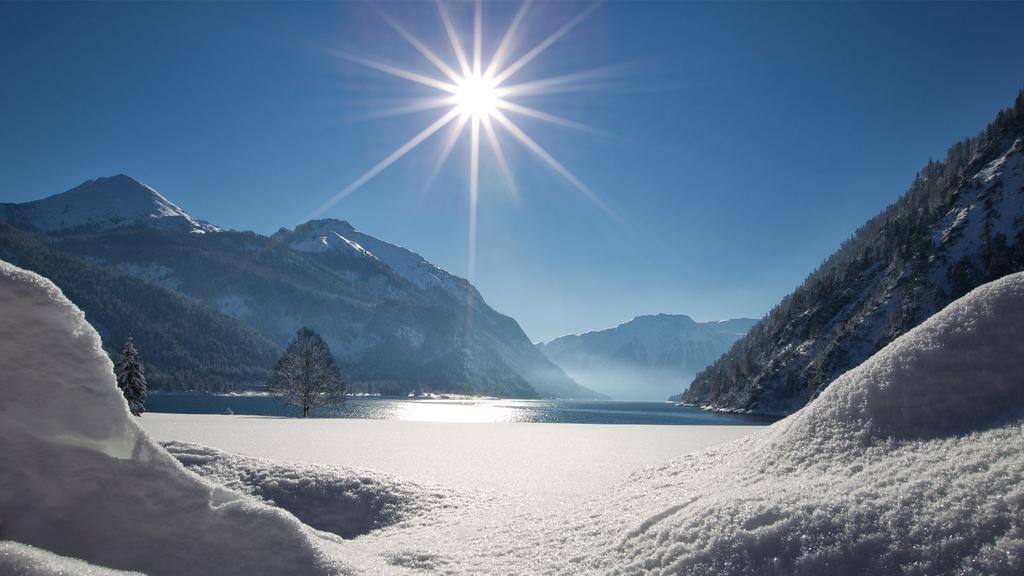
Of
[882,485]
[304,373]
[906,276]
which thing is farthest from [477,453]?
[906,276]

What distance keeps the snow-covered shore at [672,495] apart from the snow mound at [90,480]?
0.01 metres

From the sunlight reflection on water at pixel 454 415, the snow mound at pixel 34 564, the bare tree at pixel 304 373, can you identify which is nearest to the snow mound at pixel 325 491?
the snow mound at pixel 34 564

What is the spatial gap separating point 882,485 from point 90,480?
7107 mm

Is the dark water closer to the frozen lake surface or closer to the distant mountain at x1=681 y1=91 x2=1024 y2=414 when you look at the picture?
the distant mountain at x1=681 y1=91 x2=1024 y2=414

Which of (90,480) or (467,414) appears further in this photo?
(467,414)

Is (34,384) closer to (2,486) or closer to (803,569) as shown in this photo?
(2,486)

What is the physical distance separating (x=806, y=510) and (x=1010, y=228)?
126981 millimetres

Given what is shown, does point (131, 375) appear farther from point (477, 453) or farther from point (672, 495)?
point (672, 495)

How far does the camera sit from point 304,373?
44.2 m

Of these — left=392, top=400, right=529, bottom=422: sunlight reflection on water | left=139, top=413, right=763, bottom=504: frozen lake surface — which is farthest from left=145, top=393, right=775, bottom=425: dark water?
left=139, top=413, right=763, bottom=504: frozen lake surface

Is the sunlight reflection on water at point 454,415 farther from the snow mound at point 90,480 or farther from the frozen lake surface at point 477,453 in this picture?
the snow mound at point 90,480

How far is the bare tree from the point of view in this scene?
145 ft

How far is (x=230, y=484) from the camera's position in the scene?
30.2ft

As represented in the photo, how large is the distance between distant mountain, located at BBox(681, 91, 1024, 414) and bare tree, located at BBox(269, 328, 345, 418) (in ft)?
242
